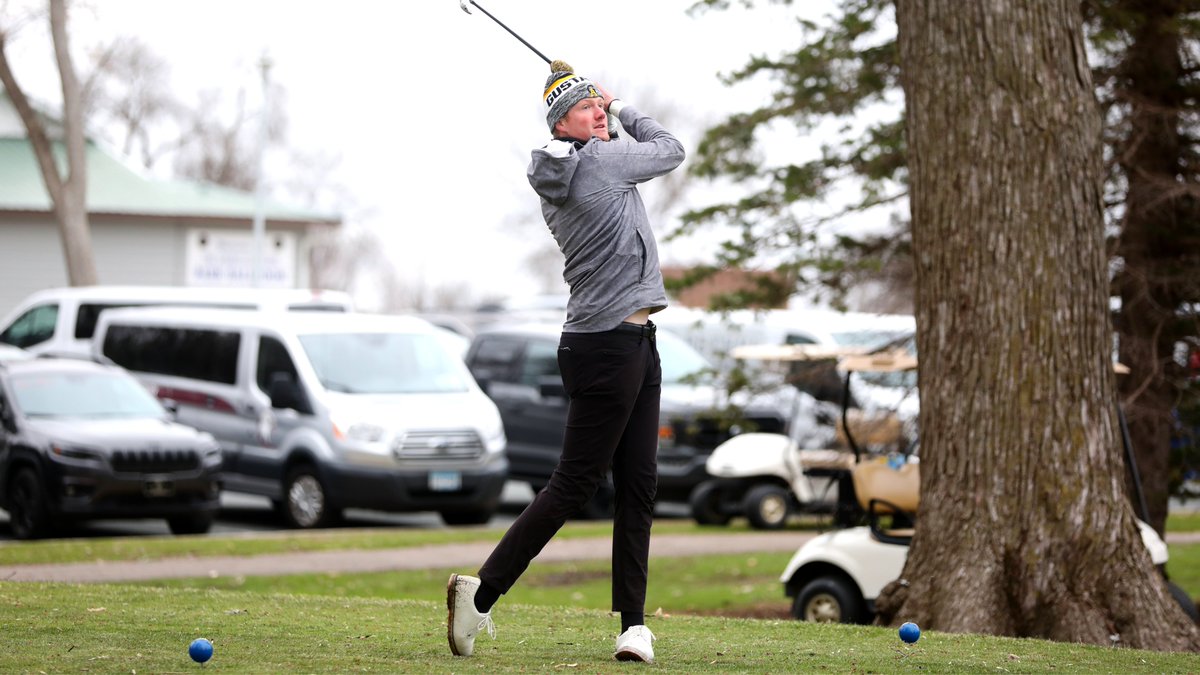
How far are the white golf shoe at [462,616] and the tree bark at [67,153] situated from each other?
2497 centimetres

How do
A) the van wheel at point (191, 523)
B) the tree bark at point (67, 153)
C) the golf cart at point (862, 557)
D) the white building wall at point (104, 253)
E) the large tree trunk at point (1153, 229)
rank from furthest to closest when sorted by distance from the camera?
the white building wall at point (104, 253) → the tree bark at point (67, 153) → the van wheel at point (191, 523) → the large tree trunk at point (1153, 229) → the golf cart at point (862, 557)

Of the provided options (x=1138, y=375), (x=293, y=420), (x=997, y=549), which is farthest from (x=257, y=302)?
(x=997, y=549)

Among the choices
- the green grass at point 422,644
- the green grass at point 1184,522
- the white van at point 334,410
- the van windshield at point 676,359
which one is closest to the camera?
the green grass at point 422,644

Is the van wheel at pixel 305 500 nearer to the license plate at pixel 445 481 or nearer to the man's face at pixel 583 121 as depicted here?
the license plate at pixel 445 481

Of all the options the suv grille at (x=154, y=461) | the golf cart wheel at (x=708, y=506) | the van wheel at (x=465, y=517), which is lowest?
the van wheel at (x=465, y=517)

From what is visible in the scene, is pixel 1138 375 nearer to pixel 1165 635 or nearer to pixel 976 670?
pixel 1165 635

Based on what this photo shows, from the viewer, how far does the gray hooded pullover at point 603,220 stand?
5.84 m

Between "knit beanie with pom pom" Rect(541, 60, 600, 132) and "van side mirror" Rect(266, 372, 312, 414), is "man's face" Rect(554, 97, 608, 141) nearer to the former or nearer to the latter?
"knit beanie with pom pom" Rect(541, 60, 600, 132)

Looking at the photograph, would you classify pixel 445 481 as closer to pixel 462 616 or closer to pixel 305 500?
pixel 305 500

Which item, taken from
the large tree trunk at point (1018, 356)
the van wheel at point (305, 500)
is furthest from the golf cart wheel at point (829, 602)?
the van wheel at point (305, 500)

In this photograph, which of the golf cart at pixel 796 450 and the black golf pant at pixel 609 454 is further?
the golf cart at pixel 796 450

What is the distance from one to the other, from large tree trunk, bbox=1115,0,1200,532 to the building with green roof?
26.1m

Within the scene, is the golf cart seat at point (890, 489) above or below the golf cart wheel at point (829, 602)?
above

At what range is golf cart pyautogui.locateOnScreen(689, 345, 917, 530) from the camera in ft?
42.7
